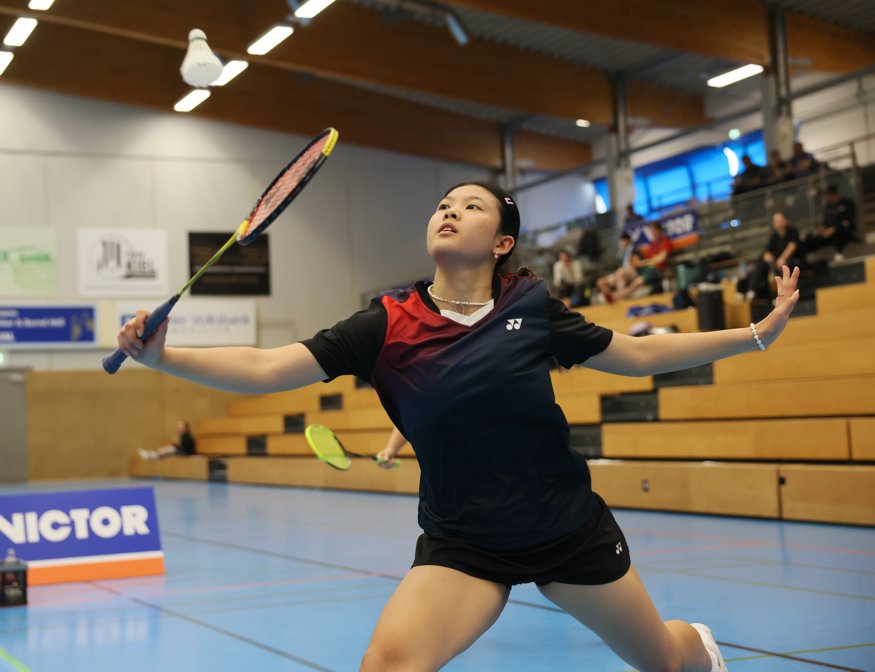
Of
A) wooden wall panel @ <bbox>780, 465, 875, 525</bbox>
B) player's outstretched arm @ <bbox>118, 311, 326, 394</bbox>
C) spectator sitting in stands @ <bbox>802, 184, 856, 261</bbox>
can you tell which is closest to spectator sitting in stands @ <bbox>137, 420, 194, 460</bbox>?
spectator sitting in stands @ <bbox>802, 184, 856, 261</bbox>

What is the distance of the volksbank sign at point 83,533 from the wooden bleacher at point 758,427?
191 inches

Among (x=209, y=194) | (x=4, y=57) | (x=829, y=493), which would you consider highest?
(x=4, y=57)

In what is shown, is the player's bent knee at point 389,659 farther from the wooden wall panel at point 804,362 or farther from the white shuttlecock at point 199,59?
the wooden wall panel at point 804,362

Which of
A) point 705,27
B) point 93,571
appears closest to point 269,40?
point 705,27

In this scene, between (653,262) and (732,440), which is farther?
(653,262)

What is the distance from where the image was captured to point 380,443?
589 inches

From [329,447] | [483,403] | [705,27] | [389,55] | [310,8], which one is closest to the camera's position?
[483,403]

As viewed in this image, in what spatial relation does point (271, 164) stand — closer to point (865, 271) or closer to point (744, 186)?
point (744, 186)

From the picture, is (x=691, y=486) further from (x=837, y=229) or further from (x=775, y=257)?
(x=837, y=229)

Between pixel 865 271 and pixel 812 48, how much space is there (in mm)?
9072

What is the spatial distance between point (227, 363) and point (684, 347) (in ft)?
3.94

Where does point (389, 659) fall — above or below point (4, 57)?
below

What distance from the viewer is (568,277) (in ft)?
57.2

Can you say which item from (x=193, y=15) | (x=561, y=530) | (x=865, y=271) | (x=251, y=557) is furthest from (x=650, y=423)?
(x=193, y=15)
